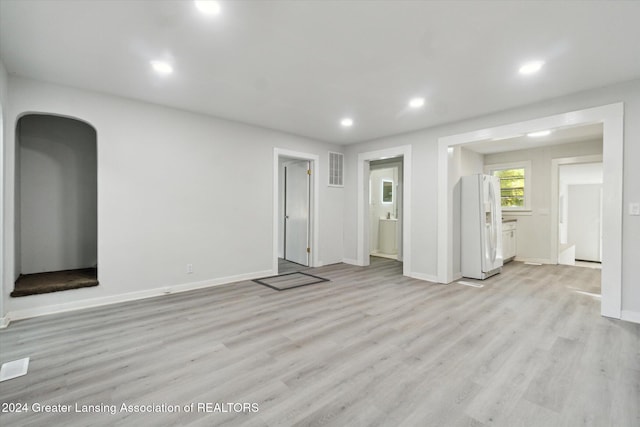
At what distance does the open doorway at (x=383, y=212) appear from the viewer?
7629mm

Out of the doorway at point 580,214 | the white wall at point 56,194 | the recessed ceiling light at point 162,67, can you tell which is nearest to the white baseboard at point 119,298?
the white wall at point 56,194

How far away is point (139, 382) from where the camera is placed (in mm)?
1975

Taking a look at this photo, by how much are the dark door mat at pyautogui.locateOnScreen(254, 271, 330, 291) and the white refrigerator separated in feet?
8.57

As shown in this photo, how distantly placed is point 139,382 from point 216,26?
2.72 metres

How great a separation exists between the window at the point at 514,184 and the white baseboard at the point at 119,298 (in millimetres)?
6481

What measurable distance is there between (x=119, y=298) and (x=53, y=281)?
75cm

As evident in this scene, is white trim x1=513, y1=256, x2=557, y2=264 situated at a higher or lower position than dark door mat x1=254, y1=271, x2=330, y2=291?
higher

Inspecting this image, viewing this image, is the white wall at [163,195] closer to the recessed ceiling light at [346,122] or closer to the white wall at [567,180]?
the recessed ceiling light at [346,122]

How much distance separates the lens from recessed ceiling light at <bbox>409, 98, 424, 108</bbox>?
3.71 metres

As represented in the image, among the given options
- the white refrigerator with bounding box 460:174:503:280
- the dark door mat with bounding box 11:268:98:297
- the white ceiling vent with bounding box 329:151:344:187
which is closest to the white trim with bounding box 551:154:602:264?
the white refrigerator with bounding box 460:174:503:280

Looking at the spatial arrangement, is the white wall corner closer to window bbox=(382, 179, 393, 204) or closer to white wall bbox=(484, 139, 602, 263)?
window bbox=(382, 179, 393, 204)

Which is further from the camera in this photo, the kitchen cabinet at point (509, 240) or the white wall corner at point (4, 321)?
the kitchen cabinet at point (509, 240)

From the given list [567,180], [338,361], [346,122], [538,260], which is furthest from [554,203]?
[338,361]

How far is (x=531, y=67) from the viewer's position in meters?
2.84
